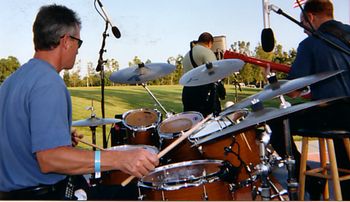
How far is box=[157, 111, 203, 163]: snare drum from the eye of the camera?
235 cm

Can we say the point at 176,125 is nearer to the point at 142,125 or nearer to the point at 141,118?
the point at 142,125

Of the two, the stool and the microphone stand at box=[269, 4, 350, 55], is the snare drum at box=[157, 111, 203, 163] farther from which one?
the microphone stand at box=[269, 4, 350, 55]

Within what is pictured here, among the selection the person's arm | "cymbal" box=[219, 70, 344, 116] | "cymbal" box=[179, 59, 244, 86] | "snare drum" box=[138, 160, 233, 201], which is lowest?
"snare drum" box=[138, 160, 233, 201]

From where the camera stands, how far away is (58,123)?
1.29 m

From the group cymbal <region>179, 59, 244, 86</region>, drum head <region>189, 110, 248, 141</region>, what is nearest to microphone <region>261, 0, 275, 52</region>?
drum head <region>189, 110, 248, 141</region>

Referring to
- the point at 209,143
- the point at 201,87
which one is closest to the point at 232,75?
the point at 201,87

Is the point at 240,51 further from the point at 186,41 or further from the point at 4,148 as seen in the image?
the point at 4,148

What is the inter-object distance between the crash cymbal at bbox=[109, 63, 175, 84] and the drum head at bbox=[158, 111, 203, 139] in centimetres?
50

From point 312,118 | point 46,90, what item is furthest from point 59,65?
point 312,118

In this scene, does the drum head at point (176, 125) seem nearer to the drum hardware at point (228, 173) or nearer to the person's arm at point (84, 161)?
the drum hardware at point (228, 173)

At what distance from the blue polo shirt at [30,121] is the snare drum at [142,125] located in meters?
1.27

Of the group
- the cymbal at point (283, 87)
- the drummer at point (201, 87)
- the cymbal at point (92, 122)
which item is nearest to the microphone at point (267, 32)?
the cymbal at point (283, 87)

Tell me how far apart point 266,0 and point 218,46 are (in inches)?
64.6

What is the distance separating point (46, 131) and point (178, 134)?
1.15 m
